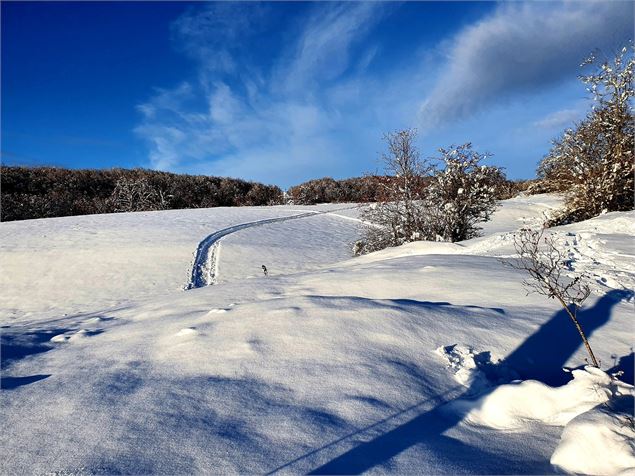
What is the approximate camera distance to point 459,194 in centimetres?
1331

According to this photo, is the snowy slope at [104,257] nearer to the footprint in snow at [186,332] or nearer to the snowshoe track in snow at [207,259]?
the snowshoe track in snow at [207,259]

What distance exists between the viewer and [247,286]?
7.56 meters

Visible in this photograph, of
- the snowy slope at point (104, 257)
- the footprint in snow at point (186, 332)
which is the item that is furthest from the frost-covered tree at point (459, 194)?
the footprint in snow at point (186, 332)

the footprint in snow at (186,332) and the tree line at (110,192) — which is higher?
the tree line at (110,192)

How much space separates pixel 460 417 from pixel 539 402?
23.1 inches

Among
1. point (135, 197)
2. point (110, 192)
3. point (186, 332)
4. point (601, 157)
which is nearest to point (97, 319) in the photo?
point (186, 332)

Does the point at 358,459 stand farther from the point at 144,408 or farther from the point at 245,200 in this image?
the point at 245,200

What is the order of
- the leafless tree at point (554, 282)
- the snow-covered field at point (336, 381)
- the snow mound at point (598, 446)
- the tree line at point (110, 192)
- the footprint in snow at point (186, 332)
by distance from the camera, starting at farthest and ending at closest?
the tree line at point (110, 192)
the footprint in snow at point (186, 332)
the leafless tree at point (554, 282)
the snow-covered field at point (336, 381)
the snow mound at point (598, 446)

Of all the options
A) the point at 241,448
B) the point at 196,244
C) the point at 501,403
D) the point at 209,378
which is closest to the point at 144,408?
the point at 209,378

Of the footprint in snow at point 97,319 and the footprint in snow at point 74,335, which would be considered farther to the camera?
the footprint in snow at point 97,319

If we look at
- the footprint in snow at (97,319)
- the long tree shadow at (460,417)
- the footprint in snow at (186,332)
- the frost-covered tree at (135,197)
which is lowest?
the long tree shadow at (460,417)

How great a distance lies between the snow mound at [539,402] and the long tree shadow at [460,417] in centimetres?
21

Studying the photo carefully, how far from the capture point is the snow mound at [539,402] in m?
2.84

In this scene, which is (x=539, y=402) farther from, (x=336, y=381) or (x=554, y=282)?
(x=554, y=282)
